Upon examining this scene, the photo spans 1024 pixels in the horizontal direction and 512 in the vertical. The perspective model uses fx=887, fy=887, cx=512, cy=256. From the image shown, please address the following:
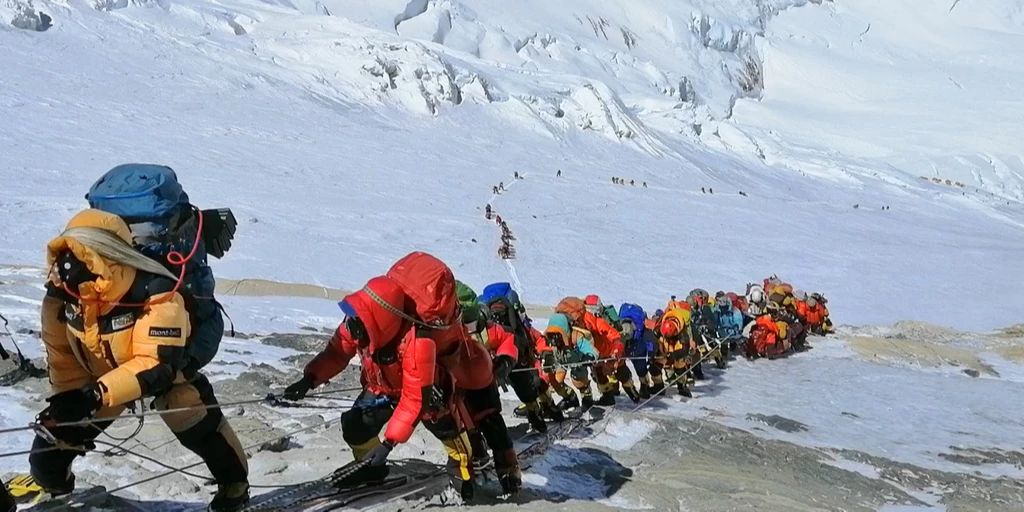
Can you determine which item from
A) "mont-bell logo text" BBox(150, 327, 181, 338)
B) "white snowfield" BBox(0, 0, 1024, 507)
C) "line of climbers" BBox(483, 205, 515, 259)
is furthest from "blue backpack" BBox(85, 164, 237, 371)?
"line of climbers" BBox(483, 205, 515, 259)

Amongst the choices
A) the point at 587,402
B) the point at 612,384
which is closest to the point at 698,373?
the point at 612,384

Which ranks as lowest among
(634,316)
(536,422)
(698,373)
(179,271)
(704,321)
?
(698,373)

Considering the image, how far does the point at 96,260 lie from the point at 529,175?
36448 millimetres

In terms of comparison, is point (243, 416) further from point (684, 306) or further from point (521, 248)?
point (521, 248)

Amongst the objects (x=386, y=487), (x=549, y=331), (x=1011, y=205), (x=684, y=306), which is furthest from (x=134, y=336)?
(x=1011, y=205)

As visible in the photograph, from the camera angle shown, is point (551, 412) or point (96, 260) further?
point (551, 412)

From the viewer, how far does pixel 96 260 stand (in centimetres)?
334

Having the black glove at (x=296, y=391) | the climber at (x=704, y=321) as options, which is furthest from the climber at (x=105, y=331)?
the climber at (x=704, y=321)

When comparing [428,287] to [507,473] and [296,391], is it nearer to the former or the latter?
[296,391]

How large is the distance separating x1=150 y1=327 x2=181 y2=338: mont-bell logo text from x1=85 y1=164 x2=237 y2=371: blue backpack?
264 mm

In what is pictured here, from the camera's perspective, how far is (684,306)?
12.3 meters

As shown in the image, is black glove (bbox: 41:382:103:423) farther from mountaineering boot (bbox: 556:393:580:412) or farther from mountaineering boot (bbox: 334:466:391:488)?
mountaineering boot (bbox: 556:393:580:412)

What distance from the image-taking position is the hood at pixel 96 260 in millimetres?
3336

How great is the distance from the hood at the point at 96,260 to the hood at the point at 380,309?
108 cm
